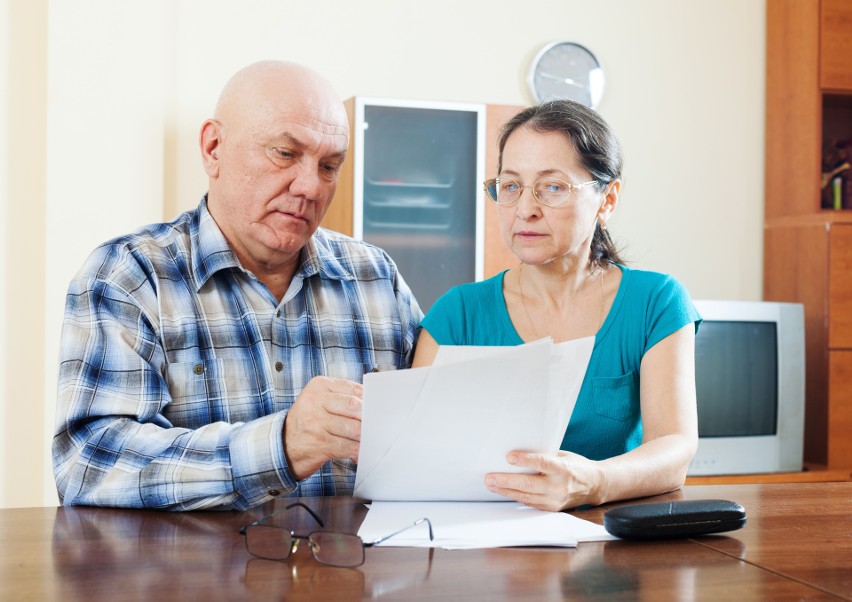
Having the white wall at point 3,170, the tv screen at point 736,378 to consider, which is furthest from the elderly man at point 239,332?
the tv screen at point 736,378

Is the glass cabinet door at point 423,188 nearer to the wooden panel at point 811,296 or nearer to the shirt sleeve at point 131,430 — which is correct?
the wooden panel at point 811,296

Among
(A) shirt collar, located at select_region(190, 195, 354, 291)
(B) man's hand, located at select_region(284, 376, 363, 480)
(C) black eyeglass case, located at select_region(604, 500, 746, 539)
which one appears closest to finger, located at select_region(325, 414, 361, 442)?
(B) man's hand, located at select_region(284, 376, 363, 480)

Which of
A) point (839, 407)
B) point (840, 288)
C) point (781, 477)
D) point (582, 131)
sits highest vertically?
point (582, 131)

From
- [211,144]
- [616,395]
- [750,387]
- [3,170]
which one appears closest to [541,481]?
[616,395]

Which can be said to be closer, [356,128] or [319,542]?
[319,542]

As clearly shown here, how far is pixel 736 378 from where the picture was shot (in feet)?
11.1

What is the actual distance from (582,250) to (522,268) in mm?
114

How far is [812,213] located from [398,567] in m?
3.12

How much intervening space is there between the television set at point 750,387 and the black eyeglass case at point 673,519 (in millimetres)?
2305

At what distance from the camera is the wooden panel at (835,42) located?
360cm

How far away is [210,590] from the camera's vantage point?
0.85 metres

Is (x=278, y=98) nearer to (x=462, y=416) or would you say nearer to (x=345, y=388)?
(x=345, y=388)

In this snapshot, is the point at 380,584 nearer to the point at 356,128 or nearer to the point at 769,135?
the point at 356,128

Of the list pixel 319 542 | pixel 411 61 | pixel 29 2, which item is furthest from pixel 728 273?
pixel 319 542
